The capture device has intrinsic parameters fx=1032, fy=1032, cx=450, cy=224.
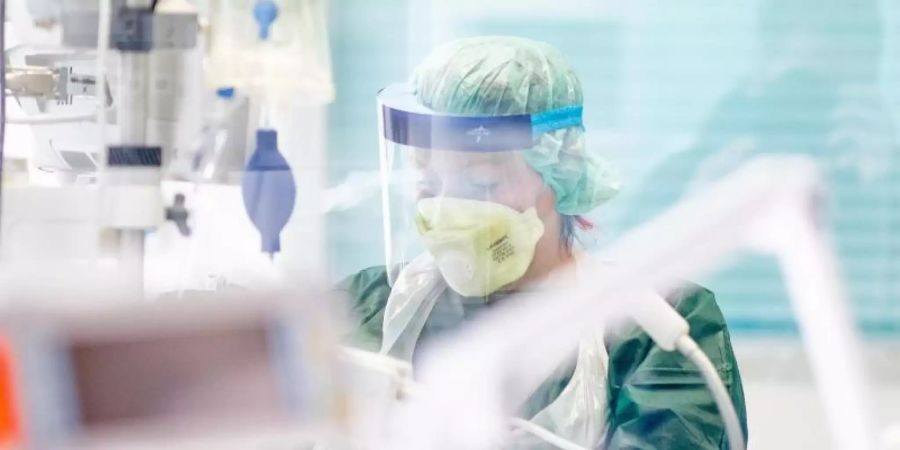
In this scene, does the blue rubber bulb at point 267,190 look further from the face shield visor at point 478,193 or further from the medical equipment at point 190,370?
the medical equipment at point 190,370

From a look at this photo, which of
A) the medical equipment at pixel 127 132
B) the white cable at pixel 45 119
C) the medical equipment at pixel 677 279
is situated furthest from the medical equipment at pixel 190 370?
the white cable at pixel 45 119

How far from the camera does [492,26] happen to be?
118cm

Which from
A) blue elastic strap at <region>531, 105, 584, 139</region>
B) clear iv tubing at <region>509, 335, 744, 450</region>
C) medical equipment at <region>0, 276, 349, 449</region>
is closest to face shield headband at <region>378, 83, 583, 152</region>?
blue elastic strap at <region>531, 105, 584, 139</region>

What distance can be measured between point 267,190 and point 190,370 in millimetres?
464

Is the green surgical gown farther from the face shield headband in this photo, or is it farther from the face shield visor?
the face shield headband

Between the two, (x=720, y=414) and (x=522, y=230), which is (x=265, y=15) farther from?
(x=720, y=414)

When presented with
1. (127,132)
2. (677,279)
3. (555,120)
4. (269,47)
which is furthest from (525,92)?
(677,279)

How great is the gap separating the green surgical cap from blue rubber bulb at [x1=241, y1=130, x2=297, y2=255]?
155 mm

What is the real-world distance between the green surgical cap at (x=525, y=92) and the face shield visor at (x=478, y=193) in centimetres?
1

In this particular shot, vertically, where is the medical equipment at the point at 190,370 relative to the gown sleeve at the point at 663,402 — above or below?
above

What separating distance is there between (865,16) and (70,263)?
1.00m

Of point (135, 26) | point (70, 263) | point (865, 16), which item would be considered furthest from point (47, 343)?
point (865, 16)

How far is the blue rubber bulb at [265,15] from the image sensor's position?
1.00 meters

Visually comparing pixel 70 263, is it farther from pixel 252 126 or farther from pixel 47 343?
pixel 47 343
